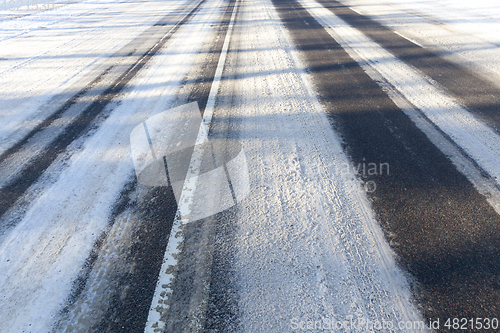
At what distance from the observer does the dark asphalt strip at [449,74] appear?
14.5 ft

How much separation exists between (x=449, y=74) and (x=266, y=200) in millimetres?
5191

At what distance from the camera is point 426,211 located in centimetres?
271

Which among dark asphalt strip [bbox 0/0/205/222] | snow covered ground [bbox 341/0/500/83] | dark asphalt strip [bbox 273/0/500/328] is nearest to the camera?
dark asphalt strip [bbox 273/0/500/328]

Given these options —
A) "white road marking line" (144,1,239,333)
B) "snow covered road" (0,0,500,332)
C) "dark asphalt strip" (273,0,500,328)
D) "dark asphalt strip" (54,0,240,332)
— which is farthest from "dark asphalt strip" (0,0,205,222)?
"dark asphalt strip" (273,0,500,328)

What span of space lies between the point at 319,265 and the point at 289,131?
218 centimetres

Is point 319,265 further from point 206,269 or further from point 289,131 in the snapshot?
point 289,131

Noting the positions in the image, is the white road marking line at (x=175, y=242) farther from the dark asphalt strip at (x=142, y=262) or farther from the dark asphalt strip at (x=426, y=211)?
the dark asphalt strip at (x=426, y=211)

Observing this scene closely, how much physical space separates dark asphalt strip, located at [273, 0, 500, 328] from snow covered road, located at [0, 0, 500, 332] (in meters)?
0.01

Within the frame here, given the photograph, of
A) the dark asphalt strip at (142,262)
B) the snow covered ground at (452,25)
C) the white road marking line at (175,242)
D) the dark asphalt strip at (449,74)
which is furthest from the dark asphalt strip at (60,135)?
the snow covered ground at (452,25)

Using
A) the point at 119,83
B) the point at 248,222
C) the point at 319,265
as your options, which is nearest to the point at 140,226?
the point at 248,222

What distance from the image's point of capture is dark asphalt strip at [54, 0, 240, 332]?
→ 78.6 inches

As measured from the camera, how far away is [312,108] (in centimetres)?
459

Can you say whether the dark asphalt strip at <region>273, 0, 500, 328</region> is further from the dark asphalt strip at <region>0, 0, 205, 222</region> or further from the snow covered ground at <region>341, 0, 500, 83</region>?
the dark asphalt strip at <region>0, 0, 205, 222</region>

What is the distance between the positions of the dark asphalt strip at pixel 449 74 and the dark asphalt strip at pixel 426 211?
4.30ft
